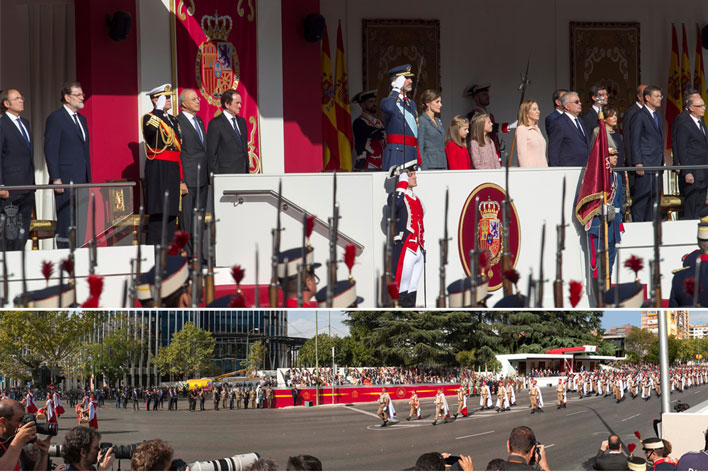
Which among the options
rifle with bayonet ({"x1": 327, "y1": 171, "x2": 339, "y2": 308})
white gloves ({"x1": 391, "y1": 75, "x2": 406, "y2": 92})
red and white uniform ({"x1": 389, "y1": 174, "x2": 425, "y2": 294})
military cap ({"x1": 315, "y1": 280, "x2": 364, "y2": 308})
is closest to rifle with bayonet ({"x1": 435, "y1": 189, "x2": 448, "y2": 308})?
red and white uniform ({"x1": 389, "y1": 174, "x2": 425, "y2": 294})

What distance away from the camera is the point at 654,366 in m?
6.58

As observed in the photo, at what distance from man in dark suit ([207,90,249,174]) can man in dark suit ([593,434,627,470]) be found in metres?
5.35

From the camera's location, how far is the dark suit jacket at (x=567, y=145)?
1064 cm

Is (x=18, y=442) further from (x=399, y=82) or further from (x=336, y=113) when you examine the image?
(x=336, y=113)

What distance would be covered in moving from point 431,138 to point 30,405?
209 inches

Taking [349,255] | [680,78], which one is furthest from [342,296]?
[680,78]

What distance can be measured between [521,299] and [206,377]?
2253 millimetres

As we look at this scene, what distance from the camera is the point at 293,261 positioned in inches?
316

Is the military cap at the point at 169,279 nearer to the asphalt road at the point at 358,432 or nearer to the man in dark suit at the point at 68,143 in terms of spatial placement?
the asphalt road at the point at 358,432

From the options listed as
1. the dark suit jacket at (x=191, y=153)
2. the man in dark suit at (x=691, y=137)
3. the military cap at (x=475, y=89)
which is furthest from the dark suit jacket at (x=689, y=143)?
the dark suit jacket at (x=191, y=153)

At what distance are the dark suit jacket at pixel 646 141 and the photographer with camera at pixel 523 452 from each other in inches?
242

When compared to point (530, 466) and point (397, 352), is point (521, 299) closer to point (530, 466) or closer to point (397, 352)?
point (397, 352)

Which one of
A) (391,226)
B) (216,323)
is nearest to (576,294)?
(391,226)

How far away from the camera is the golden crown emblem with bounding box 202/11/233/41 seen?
12.9 meters
